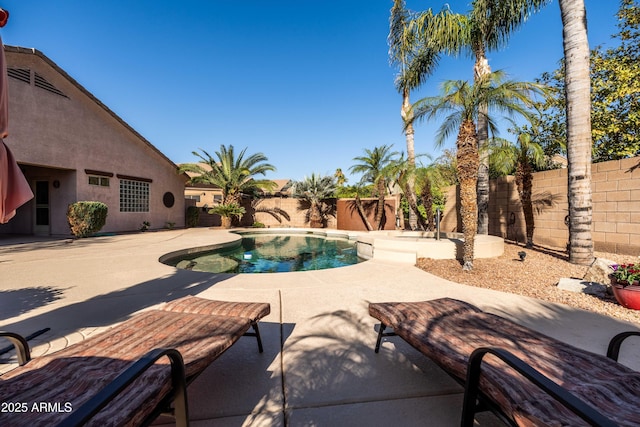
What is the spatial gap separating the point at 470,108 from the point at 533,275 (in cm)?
418

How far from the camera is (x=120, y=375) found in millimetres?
1244

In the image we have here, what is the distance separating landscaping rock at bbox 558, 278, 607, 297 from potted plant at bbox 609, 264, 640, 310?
513mm

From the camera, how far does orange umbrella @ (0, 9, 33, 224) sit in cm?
259

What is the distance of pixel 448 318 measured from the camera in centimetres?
260

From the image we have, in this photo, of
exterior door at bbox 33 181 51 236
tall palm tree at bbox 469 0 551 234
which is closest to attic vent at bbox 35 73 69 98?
exterior door at bbox 33 181 51 236

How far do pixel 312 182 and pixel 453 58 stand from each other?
11.2 meters

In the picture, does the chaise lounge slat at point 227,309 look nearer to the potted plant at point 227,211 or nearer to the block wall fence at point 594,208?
the block wall fence at point 594,208

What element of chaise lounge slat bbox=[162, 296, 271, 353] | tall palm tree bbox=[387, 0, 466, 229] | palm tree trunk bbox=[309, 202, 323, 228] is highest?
tall palm tree bbox=[387, 0, 466, 229]

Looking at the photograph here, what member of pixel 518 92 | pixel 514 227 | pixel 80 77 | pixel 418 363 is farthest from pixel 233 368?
pixel 80 77

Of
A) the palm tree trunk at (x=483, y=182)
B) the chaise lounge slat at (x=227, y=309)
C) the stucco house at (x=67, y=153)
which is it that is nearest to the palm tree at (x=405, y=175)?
the palm tree trunk at (x=483, y=182)

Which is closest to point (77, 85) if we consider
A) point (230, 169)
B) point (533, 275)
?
point (230, 169)

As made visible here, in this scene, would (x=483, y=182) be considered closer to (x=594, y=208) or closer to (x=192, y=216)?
(x=594, y=208)

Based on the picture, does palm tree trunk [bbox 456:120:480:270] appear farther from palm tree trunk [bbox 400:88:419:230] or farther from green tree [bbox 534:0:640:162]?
palm tree trunk [bbox 400:88:419:230]

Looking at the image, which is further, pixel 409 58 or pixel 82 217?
pixel 409 58
